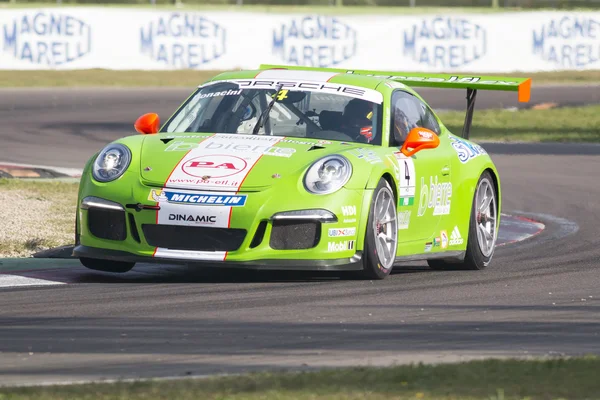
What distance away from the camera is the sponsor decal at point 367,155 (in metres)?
8.52

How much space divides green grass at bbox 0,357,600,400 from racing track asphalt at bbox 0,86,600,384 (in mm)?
340

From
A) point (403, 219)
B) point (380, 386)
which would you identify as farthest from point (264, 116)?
point (380, 386)

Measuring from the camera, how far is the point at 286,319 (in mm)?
6820

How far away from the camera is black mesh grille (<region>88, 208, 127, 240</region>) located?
27.0ft

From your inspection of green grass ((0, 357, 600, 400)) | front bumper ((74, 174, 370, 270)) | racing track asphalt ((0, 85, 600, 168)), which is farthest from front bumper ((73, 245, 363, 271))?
racing track asphalt ((0, 85, 600, 168))

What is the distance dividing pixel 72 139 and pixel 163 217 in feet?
38.2

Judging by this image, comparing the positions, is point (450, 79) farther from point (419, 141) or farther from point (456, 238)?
point (419, 141)

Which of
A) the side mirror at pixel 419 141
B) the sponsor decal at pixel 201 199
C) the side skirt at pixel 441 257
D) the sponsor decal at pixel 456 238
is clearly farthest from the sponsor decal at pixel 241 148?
the sponsor decal at pixel 456 238

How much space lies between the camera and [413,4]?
1291 inches

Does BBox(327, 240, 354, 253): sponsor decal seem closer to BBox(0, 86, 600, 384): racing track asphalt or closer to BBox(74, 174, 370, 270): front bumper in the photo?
BBox(74, 174, 370, 270): front bumper

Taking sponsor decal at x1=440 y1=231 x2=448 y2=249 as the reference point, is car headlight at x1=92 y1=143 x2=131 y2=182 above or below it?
above

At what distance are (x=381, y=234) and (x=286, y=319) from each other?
1897mm

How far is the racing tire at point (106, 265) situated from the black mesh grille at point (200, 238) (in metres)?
0.71

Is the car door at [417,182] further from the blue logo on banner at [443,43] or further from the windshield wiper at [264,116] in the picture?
the blue logo on banner at [443,43]
